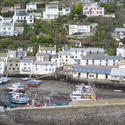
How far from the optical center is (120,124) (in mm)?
20078

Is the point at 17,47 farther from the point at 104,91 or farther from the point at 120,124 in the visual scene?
the point at 120,124

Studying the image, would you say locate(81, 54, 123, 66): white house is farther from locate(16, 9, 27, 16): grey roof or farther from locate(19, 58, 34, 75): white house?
locate(16, 9, 27, 16): grey roof

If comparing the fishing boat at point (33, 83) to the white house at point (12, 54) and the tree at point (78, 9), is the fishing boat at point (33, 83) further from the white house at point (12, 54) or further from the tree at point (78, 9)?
the tree at point (78, 9)

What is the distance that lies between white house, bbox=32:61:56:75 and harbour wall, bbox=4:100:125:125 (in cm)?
1545

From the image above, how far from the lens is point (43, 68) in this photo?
36094mm

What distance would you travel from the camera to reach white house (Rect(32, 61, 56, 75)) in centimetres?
3600

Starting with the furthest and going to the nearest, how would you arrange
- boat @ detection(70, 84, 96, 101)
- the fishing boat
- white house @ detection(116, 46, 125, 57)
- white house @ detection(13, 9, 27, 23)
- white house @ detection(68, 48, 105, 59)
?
white house @ detection(13, 9, 27, 23)
white house @ detection(116, 46, 125, 57)
white house @ detection(68, 48, 105, 59)
the fishing boat
boat @ detection(70, 84, 96, 101)

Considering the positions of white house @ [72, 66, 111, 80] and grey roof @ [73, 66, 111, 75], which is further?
grey roof @ [73, 66, 111, 75]

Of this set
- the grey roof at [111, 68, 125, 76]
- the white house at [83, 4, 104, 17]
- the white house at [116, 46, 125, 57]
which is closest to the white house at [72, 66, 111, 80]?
the grey roof at [111, 68, 125, 76]

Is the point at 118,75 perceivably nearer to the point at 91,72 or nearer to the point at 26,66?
the point at 91,72

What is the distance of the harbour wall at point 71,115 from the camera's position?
2028 cm

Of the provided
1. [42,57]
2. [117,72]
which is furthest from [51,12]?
[117,72]

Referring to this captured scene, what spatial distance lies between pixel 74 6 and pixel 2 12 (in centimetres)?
1401

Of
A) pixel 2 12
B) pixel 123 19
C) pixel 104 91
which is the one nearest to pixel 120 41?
pixel 123 19
